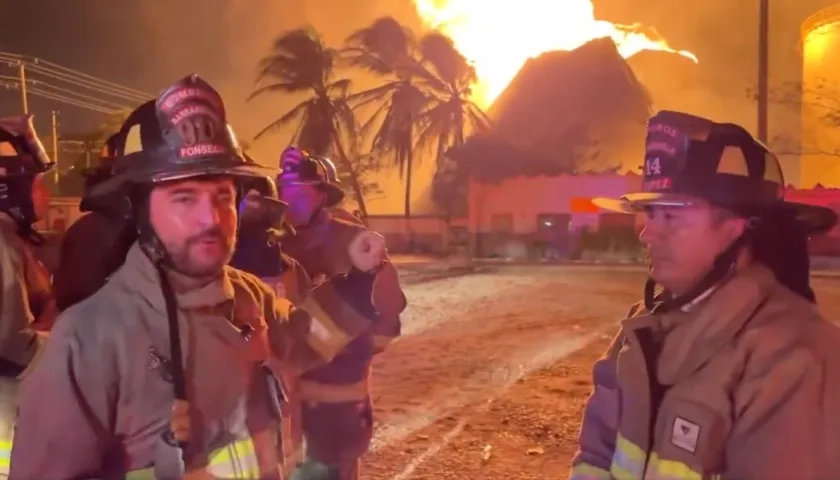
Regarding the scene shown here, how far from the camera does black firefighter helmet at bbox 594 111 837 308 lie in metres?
1.74

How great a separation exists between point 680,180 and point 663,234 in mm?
142

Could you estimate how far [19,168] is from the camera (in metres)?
2.80

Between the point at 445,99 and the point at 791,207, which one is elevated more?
the point at 445,99

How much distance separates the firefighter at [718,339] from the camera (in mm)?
Result: 1502

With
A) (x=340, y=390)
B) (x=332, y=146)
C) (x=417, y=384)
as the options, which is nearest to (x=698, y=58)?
(x=332, y=146)

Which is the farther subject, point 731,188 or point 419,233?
point 419,233

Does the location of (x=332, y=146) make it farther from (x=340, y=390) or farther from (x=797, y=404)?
(x=797, y=404)

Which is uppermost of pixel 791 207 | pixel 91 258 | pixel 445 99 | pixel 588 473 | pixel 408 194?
pixel 445 99

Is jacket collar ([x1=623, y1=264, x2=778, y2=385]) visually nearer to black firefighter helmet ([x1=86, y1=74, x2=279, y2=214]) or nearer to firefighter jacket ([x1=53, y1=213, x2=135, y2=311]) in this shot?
black firefighter helmet ([x1=86, y1=74, x2=279, y2=214])

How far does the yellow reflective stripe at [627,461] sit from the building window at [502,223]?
23022mm

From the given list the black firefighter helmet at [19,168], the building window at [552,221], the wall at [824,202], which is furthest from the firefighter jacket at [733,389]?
the building window at [552,221]

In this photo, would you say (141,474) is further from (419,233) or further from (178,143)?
(419,233)

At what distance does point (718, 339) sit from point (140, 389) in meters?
1.24

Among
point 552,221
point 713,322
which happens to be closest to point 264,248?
point 713,322
